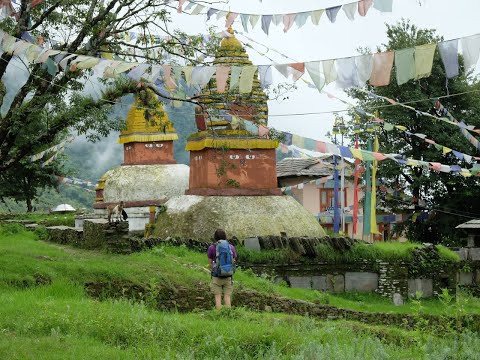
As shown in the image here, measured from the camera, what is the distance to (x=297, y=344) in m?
11.3

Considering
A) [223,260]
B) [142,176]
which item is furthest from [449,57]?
[142,176]

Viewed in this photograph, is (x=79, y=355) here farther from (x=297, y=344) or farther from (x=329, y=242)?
(x=329, y=242)

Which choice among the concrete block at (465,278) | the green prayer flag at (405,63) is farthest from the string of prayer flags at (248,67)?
the concrete block at (465,278)

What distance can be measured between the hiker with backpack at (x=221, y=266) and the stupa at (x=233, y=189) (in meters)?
8.93

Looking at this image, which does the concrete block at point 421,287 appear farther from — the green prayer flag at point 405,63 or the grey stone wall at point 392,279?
the green prayer flag at point 405,63

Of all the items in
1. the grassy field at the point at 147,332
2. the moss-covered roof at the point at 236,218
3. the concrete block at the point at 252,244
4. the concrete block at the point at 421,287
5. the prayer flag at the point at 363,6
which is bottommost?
the concrete block at the point at 421,287

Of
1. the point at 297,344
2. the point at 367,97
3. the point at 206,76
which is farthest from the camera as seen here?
the point at 367,97

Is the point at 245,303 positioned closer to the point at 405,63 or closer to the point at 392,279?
the point at 405,63

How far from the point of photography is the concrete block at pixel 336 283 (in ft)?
82.5

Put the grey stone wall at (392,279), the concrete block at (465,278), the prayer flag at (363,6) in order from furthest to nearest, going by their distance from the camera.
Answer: the concrete block at (465,278) < the grey stone wall at (392,279) < the prayer flag at (363,6)

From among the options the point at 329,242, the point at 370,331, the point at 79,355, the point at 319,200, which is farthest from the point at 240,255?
the point at 319,200

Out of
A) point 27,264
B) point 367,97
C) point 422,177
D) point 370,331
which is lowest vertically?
point 370,331

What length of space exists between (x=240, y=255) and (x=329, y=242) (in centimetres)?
348

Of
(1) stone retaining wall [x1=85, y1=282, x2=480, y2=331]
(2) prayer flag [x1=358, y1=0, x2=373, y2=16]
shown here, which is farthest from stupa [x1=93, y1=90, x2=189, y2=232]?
(2) prayer flag [x1=358, y1=0, x2=373, y2=16]
